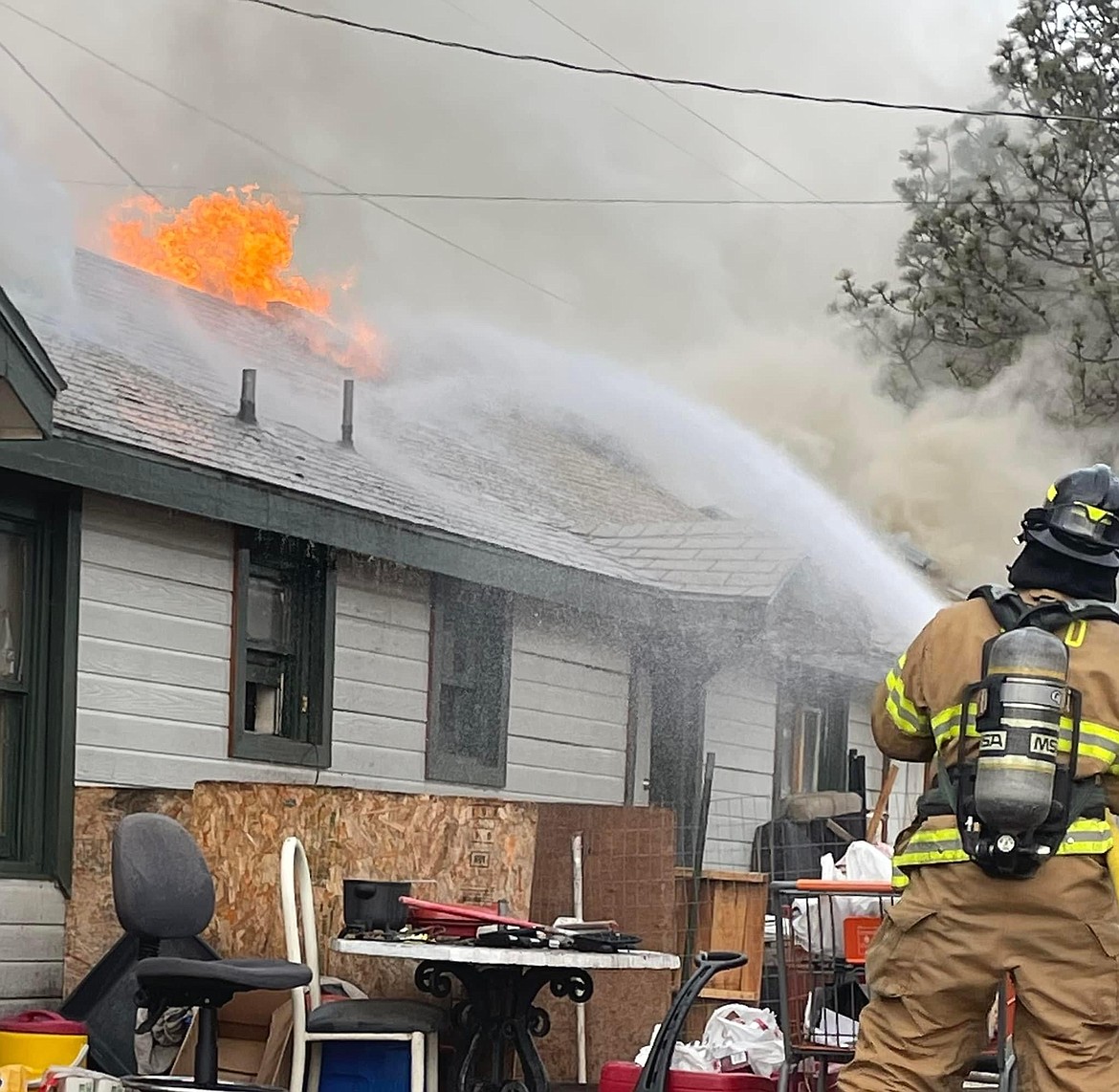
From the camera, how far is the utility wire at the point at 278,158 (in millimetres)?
11641

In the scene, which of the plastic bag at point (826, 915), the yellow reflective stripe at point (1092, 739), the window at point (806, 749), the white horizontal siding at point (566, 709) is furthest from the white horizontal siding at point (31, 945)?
the window at point (806, 749)

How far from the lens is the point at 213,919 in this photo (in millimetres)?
7848

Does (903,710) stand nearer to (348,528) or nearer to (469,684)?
(348,528)

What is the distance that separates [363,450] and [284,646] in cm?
159

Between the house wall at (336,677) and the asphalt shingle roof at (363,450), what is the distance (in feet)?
1.32

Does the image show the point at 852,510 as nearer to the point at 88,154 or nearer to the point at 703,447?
the point at 703,447

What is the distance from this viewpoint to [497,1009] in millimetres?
7301

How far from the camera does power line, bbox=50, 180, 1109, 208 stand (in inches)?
467

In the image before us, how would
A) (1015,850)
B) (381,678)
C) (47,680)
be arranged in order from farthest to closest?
(381,678), (47,680), (1015,850)

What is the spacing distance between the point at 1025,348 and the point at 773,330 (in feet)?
14.9

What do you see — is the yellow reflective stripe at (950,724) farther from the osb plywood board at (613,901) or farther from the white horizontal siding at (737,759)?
the white horizontal siding at (737,759)

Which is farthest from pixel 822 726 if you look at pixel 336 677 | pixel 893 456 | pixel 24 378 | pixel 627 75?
pixel 24 378

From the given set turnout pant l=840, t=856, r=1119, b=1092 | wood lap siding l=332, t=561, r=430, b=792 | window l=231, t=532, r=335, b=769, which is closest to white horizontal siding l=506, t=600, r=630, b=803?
wood lap siding l=332, t=561, r=430, b=792

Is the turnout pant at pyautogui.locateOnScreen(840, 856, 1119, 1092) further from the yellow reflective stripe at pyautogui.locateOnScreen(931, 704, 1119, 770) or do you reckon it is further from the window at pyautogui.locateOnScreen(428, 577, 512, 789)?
the window at pyautogui.locateOnScreen(428, 577, 512, 789)
